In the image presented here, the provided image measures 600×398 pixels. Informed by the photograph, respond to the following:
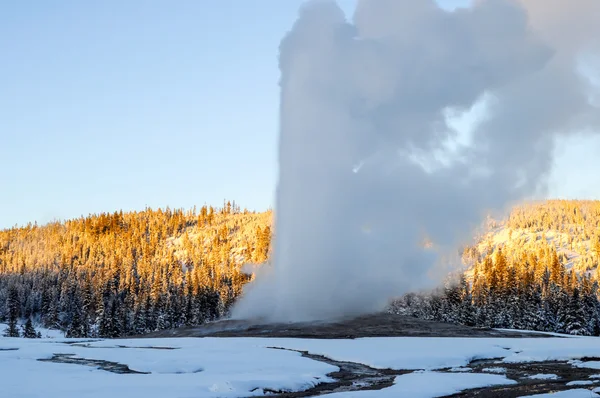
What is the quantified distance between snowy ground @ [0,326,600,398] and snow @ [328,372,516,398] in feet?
0.11

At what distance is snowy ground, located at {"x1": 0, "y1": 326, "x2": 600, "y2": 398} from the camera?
17500mm

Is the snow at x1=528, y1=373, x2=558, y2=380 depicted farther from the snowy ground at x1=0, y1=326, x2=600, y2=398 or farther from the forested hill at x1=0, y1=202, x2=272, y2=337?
the forested hill at x1=0, y1=202, x2=272, y2=337

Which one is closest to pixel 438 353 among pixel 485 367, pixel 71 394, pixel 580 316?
pixel 485 367

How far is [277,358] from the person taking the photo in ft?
84.8

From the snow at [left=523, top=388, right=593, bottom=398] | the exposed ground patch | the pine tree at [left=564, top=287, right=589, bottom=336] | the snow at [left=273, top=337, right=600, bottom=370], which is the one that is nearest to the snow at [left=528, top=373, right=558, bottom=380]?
the snow at [left=523, top=388, right=593, bottom=398]

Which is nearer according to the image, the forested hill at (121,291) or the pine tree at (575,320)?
the pine tree at (575,320)

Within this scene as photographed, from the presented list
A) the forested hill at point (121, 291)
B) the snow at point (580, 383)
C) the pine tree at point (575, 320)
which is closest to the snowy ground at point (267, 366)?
the snow at point (580, 383)

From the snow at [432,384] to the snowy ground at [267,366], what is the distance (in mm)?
32

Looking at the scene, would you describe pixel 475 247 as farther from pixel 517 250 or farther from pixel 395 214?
pixel 395 214

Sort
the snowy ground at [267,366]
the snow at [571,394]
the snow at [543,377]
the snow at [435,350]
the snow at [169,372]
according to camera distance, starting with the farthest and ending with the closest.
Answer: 1. the snow at [435,350]
2. the snow at [543,377]
3. the snowy ground at [267,366]
4. the snow at [169,372]
5. the snow at [571,394]

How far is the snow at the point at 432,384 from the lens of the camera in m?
17.3

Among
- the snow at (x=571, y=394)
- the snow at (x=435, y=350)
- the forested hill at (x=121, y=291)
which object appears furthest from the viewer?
the forested hill at (x=121, y=291)

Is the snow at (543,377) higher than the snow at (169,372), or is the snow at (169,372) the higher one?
the snow at (169,372)

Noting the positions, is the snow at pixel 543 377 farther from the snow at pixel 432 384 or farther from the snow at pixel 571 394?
the snow at pixel 571 394
